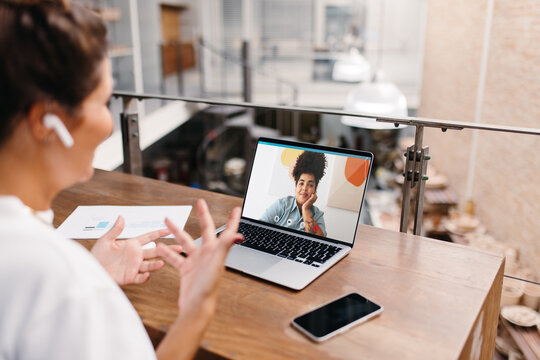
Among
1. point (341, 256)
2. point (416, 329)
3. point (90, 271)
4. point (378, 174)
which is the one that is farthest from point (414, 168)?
point (378, 174)

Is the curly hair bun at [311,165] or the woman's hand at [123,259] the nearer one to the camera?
the woman's hand at [123,259]

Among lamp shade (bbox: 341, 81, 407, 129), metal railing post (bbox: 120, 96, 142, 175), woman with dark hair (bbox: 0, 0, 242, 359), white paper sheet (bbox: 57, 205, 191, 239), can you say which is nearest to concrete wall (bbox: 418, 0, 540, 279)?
lamp shade (bbox: 341, 81, 407, 129)

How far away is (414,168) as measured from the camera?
143cm

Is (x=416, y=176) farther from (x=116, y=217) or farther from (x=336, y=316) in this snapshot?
(x=116, y=217)

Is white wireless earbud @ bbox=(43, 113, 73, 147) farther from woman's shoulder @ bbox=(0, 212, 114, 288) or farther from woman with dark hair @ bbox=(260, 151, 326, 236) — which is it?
woman with dark hair @ bbox=(260, 151, 326, 236)

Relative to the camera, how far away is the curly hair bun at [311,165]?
1150mm

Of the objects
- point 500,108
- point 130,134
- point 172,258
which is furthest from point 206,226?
point 500,108

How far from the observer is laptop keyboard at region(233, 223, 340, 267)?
1.04m

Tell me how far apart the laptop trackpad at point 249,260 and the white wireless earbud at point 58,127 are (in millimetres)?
536

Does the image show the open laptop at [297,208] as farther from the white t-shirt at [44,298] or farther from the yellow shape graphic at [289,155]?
the white t-shirt at [44,298]

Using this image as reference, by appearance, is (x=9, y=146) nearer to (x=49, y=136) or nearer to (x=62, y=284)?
(x=49, y=136)

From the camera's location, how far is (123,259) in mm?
946

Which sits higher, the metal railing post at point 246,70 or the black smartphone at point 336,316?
the metal railing post at point 246,70

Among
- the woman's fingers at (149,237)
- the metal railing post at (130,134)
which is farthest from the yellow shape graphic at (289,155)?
the metal railing post at (130,134)
